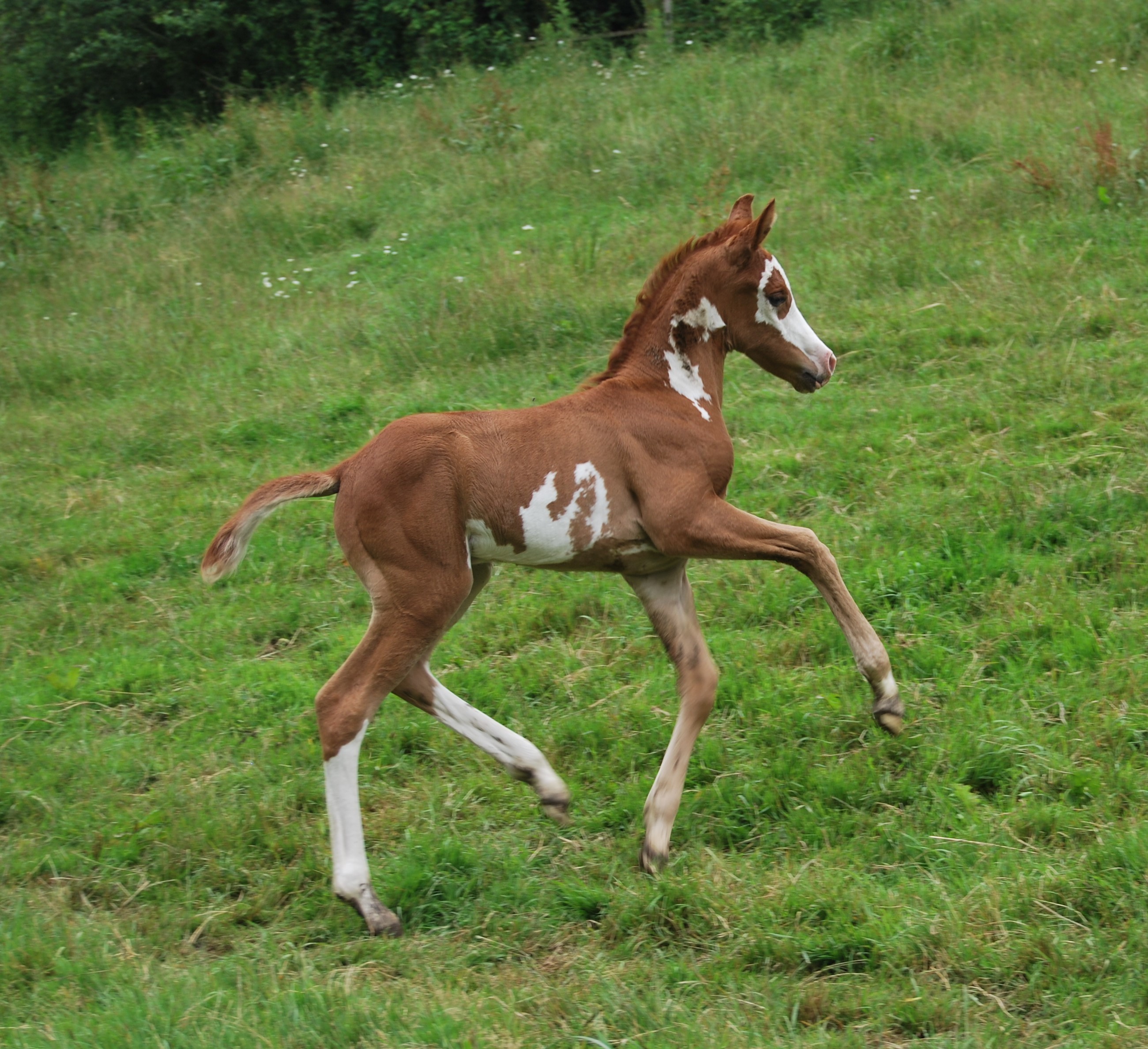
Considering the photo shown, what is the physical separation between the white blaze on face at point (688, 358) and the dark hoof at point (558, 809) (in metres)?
1.43

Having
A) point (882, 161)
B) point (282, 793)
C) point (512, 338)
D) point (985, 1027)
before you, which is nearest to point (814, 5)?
point (882, 161)

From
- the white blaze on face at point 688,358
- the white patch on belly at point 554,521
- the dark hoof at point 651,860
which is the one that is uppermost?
the white blaze on face at point 688,358

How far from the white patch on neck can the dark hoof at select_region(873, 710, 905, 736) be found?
1.23 m

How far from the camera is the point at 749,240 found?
4.06 m

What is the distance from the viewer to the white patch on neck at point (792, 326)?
13.6ft

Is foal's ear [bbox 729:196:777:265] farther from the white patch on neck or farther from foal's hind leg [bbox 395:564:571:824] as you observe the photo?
foal's hind leg [bbox 395:564:571:824]

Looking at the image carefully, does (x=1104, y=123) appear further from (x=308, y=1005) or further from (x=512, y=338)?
(x=308, y=1005)

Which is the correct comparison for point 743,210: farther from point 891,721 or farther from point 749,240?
point 891,721

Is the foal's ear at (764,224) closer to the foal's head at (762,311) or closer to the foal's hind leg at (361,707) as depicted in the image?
the foal's head at (762,311)

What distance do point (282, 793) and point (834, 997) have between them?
2.12 metres

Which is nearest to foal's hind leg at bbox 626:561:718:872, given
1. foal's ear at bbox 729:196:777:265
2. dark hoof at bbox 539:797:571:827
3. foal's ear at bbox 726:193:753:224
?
dark hoof at bbox 539:797:571:827

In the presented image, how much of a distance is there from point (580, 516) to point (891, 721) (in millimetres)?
1252

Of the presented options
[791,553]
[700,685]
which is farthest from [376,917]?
[791,553]

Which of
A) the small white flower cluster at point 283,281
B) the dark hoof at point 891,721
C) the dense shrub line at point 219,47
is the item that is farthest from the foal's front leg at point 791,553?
the dense shrub line at point 219,47
